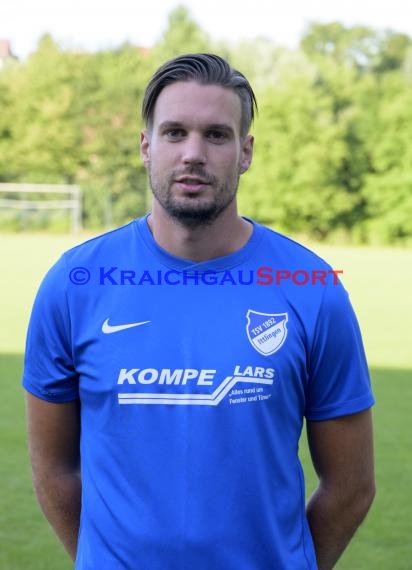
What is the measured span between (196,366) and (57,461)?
1.68 ft

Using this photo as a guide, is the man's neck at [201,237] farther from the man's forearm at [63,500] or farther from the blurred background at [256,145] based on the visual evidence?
the blurred background at [256,145]

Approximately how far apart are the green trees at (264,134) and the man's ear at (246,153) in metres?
37.2

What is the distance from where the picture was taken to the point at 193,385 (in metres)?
2.01

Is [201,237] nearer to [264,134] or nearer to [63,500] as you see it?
[63,500]

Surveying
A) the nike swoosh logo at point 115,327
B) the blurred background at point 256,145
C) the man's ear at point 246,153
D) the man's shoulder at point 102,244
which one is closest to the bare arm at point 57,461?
the nike swoosh logo at point 115,327

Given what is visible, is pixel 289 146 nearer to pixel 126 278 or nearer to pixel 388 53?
pixel 388 53

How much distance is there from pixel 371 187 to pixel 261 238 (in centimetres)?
4040

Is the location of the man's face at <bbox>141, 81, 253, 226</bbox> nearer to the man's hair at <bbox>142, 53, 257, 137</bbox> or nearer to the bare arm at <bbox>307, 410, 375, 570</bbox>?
the man's hair at <bbox>142, 53, 257, 137</bbox>

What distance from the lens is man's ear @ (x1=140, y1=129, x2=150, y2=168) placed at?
2.22 meters

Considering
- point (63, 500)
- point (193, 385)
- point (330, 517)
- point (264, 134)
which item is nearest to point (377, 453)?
point (330, 517)

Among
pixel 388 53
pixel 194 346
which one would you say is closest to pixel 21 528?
pixel 194 346

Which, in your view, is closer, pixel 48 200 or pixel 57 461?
pixel 57 461

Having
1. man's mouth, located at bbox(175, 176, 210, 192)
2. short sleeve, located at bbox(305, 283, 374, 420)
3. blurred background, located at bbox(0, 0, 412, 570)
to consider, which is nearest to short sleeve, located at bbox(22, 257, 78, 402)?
man's mouth, located at bbox(175, 176, 210, 192)

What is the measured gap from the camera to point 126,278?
7.01ft
